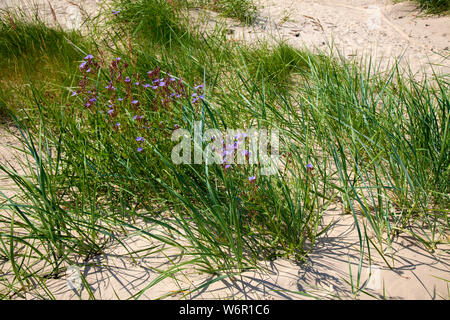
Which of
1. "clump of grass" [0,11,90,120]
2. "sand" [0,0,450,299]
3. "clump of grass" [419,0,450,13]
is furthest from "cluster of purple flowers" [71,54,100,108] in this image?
"clump of grass" [419,0,450,13]

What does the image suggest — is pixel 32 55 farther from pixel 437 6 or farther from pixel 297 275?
pixel 437 6

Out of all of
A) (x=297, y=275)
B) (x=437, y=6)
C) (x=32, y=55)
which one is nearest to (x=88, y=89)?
(x=32, y=55)

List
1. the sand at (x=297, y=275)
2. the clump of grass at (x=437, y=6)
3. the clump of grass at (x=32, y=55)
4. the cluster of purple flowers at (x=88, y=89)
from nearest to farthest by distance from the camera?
the sand at (x=297, y=275), the cluster of purple flowers at (x=88, y=89), the clump of grass at (x=32, y=55), the clump of grass at (x=437, y=6)

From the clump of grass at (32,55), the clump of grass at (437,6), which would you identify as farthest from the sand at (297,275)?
the clump of grass at (437,6)

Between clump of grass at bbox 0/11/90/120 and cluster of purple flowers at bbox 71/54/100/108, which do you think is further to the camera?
clump of grass at bbox 0/11/90/120

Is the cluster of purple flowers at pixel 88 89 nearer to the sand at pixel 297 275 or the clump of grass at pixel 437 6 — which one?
the sand at pixel 297 275

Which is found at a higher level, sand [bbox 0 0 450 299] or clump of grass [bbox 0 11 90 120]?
clump of grass [bbox 0 11 90 120]

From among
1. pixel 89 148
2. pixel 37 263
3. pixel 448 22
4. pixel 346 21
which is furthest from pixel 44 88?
pixel 448 22

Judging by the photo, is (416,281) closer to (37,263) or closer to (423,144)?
(423,144)

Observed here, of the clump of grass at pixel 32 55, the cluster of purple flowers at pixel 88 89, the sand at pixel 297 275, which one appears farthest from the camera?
the clump of grass at pixel 32 55

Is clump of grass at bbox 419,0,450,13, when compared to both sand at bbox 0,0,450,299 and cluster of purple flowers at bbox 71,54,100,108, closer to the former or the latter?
sand at bbox 0,0,450,299

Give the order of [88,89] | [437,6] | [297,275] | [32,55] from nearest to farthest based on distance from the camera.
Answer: [297,275] → [88,89] → [32,55] → [437,6]

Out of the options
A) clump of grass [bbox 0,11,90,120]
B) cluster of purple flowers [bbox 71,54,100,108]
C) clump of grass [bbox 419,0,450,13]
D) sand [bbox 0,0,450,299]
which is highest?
clump of grass [bbox 419,0,450,13]

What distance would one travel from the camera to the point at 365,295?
4.91 ft
